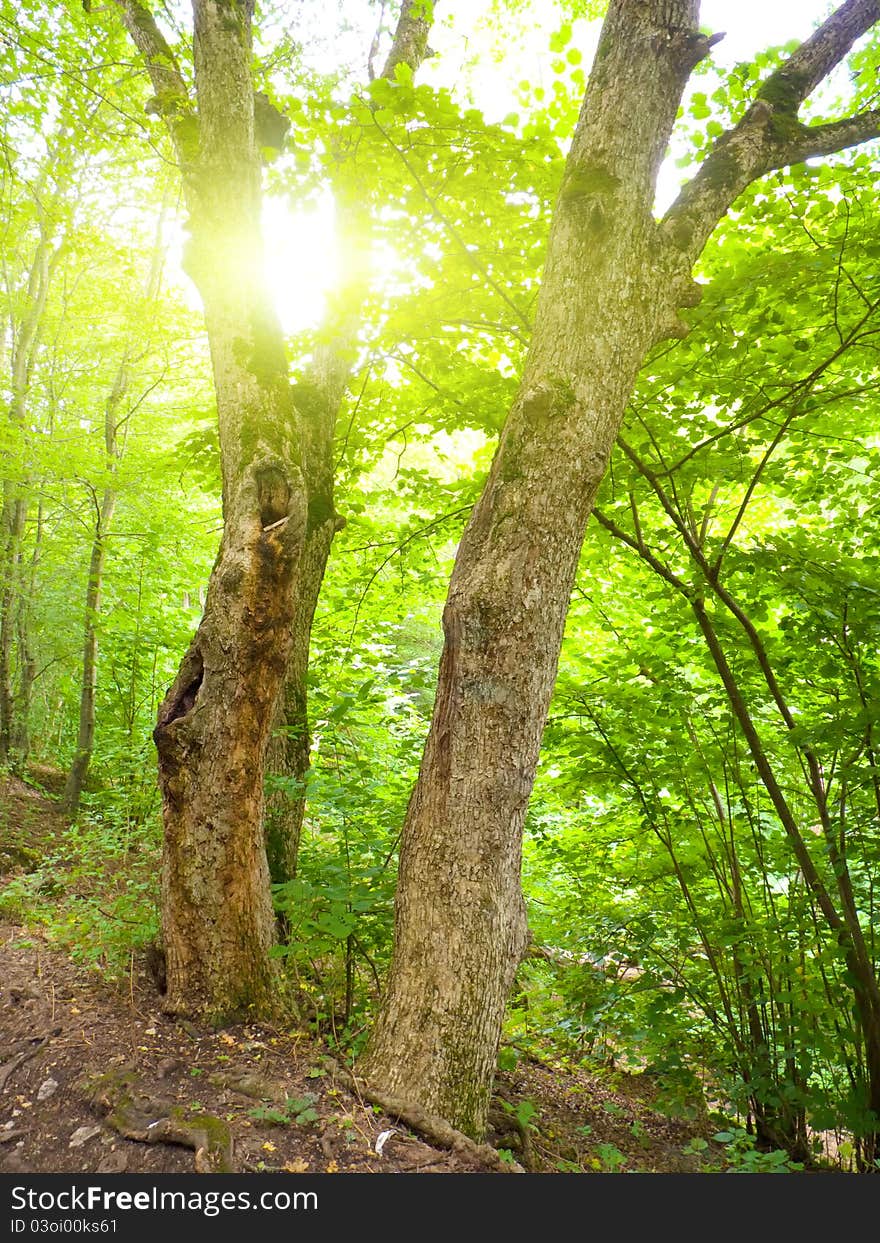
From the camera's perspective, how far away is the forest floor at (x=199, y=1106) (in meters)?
2.21

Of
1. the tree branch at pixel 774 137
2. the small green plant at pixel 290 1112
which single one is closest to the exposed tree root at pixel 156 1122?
the small green plant at pixel 290 1112

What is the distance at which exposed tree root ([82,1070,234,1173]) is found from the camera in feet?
7.16

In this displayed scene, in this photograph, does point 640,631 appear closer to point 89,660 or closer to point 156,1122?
point 156,1122

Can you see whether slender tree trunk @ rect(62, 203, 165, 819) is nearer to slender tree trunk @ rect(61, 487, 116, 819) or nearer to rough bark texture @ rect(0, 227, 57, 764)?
slender tree trunk @ rect(61, 487, 116, 819)

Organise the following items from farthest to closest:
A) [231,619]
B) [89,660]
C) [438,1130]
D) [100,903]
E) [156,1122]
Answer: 1. [89,660]
2. [100,903]
3. [231,619]
4. [156,1122]
5. [438,1130]

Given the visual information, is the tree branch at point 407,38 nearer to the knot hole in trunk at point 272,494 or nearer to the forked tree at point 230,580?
the forked tree at point 230,580

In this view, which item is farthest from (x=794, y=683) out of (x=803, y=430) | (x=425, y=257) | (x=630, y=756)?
(x=425, y=257)

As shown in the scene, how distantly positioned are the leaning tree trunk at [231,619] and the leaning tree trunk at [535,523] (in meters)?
0.90

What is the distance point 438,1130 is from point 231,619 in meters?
2.10

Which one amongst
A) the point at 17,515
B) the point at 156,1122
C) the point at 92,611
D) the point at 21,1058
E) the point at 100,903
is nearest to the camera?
the point at 156,1122

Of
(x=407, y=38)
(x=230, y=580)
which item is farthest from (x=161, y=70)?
(x=230, y=580)

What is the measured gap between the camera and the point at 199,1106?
244 centimetres

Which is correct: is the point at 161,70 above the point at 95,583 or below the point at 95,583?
above

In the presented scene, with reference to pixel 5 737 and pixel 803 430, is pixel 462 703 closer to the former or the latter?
pixel 803 430
